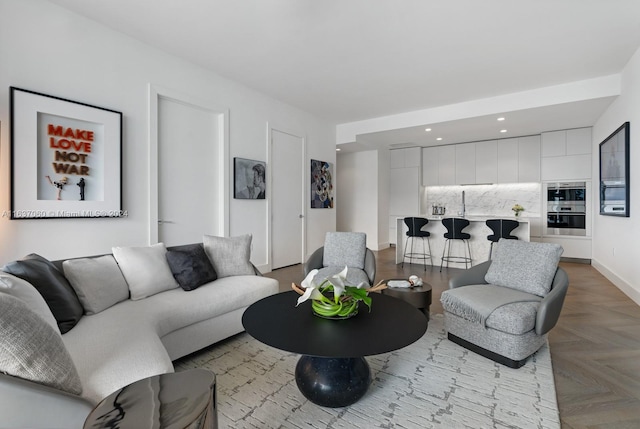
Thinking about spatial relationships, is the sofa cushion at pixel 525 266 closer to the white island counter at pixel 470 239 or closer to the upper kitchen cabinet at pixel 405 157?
the white island counter at pixel 470 239

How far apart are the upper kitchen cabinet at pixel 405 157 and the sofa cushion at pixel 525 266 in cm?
552

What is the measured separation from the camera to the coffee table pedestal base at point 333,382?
5.97 feet

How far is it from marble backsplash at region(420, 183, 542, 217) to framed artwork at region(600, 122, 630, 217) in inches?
75.0

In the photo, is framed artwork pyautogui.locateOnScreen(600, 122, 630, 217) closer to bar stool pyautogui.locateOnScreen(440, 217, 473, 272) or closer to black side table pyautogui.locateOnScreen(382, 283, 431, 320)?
bar stool pyautogui.locateOnScreen(440, 217, 473, 272)

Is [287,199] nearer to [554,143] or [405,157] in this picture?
[405,157]

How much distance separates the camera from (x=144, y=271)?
8.53 ft

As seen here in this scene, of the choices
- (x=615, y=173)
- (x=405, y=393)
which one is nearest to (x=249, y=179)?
(x=405, y=393)

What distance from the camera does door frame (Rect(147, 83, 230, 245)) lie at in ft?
12.2

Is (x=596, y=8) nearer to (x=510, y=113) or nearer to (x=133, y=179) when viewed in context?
(x=510, y=113)

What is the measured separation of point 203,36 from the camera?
3.48 metres

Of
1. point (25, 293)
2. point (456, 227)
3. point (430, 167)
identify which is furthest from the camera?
point (430, 167)

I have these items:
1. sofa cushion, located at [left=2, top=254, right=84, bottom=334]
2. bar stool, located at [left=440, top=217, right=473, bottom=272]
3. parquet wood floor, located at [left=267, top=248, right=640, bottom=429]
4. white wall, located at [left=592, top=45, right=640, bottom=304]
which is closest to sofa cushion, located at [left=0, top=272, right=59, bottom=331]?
sofa cushion, located at [left=2, top=254, right=84, bottom=334]

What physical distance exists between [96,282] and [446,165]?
757 centimetres

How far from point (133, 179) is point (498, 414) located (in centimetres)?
383
